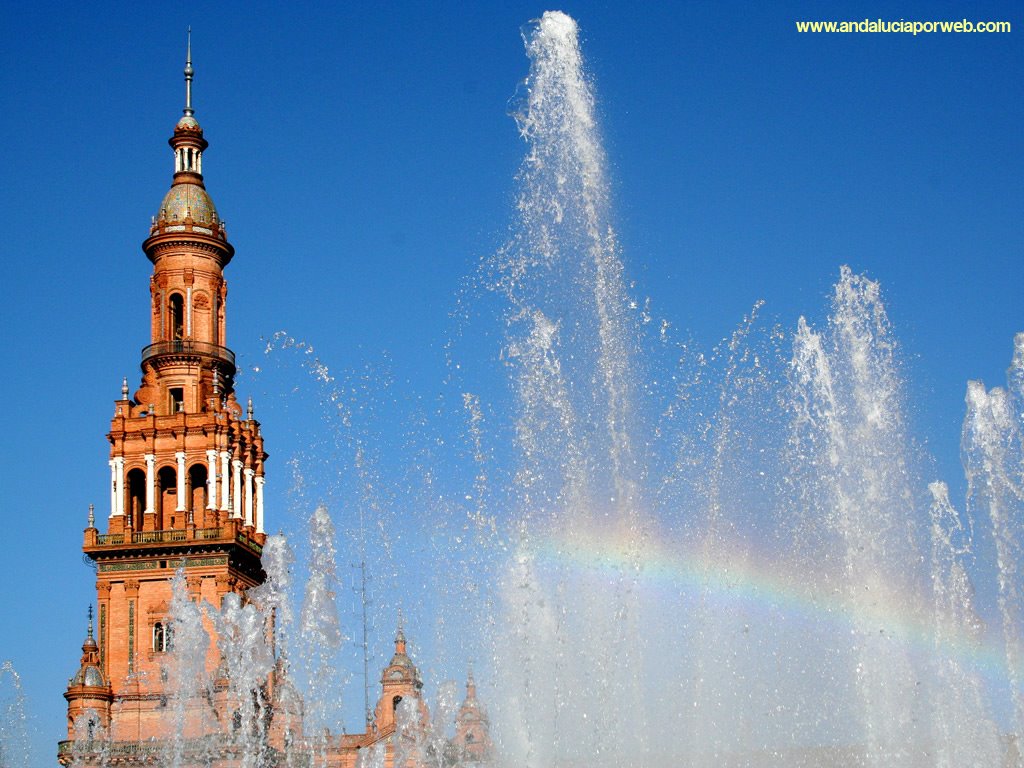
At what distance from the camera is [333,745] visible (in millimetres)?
63688

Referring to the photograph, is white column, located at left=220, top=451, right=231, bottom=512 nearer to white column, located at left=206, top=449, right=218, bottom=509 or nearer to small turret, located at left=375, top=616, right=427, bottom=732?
white column, located at left=206, top=449, right=218, bottom=509

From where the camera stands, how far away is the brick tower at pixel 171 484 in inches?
2450

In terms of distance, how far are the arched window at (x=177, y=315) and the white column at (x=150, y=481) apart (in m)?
5.30

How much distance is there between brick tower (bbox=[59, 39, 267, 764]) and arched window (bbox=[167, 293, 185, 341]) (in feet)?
0.23

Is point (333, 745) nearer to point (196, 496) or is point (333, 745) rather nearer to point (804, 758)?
point (196, 496)

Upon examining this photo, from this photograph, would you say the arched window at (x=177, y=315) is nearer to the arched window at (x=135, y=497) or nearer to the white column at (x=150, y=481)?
the white column at (x=150, y=481)

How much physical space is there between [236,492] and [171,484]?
8.65 ft

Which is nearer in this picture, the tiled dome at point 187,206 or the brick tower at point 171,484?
the brick tower at point 171,484

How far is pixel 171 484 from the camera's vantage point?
6606 cm

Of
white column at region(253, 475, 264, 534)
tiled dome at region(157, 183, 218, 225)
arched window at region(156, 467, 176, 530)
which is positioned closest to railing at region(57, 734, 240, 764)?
arched window at region(156, 467, 176, 530)

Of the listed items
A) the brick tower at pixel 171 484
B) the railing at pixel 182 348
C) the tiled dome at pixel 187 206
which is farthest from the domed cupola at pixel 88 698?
the tiled dome at pixel 187 206

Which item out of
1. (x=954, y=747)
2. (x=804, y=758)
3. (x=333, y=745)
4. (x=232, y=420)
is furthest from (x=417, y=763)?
(x=954, y=747)

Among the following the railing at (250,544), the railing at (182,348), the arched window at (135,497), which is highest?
the railing at (182,348)

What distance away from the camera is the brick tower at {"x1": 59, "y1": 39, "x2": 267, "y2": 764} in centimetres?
6222
